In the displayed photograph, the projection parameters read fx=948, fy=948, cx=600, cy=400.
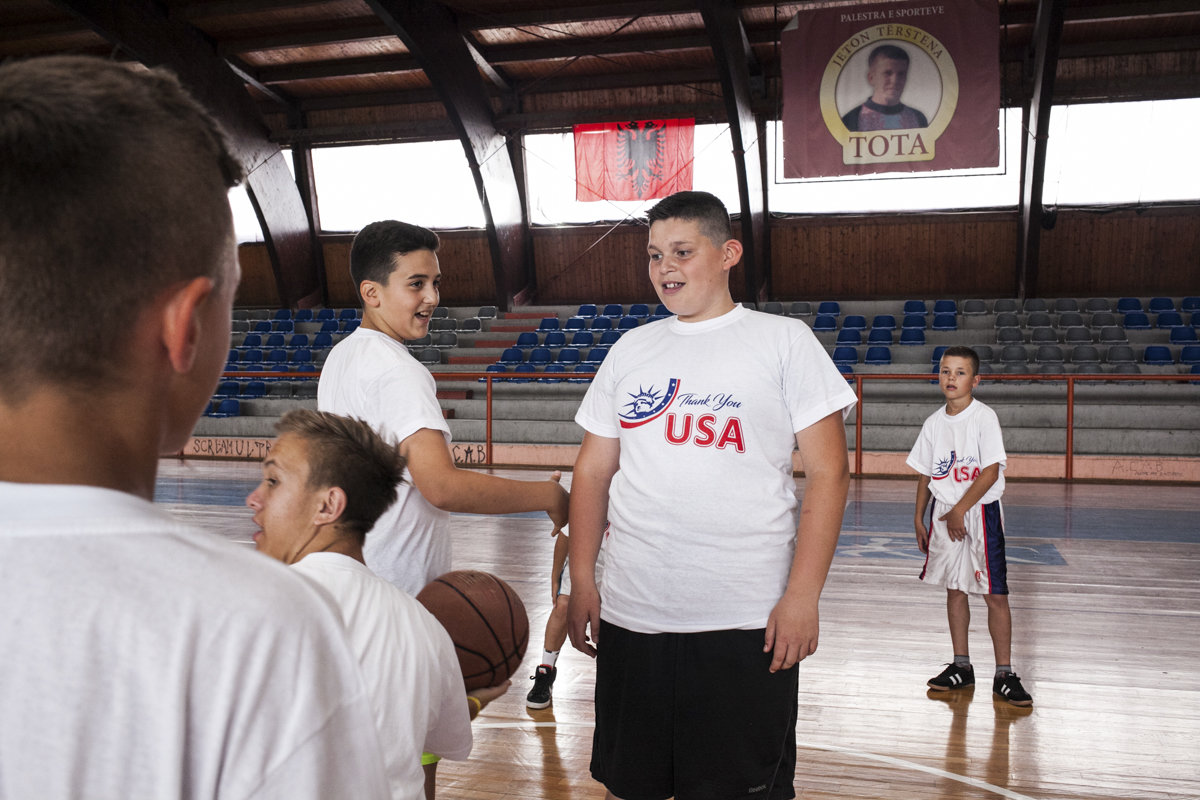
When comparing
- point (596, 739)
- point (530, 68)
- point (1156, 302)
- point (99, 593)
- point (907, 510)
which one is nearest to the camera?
point (99, 593)

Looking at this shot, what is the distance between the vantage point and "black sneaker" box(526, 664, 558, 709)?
3.73 m

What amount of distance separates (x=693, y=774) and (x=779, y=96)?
14.9 meters

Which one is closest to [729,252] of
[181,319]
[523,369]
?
[181,319]

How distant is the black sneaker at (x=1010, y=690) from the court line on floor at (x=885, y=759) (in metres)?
0.80

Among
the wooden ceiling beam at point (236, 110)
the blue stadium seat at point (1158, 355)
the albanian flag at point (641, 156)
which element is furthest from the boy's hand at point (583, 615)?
the albanian flag at point (641, 156)

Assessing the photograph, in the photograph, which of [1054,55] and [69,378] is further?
[1054,55]

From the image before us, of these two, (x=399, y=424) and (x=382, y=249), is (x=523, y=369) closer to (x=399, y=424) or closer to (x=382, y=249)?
(x=382, y=249)

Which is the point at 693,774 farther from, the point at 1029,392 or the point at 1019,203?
the point at 1019,203

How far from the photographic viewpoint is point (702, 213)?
7.57ft

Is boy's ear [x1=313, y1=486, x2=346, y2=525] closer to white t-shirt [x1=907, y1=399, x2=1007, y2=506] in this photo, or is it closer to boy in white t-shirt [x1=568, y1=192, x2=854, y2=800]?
boy in white t-shirt [x1=568, y1=192, x2=854, y2=800]

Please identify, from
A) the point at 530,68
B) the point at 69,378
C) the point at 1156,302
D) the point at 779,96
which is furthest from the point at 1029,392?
the point at 69,378

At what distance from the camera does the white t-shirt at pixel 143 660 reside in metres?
0.54

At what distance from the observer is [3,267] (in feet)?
1.93

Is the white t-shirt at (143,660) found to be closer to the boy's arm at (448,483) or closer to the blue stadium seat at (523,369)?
the boy's arm at (448,483)
